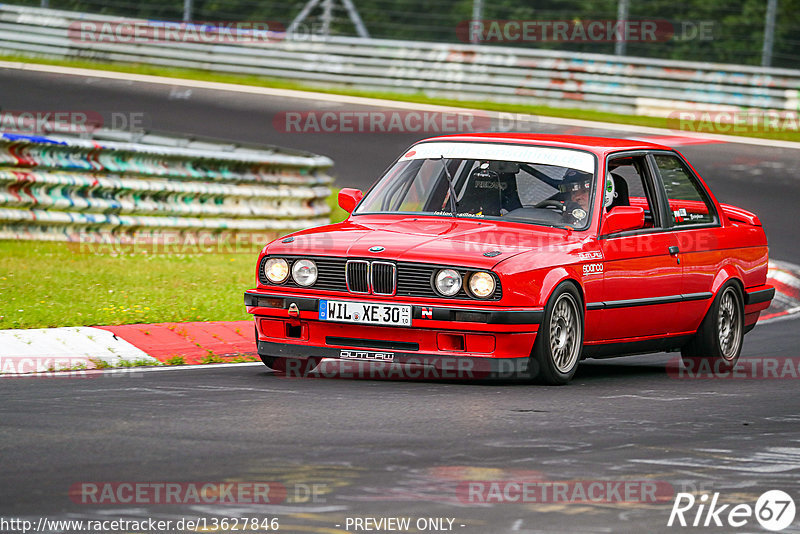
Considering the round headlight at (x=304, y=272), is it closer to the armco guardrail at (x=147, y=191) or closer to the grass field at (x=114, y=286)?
the grass field at (x=114, y=286)

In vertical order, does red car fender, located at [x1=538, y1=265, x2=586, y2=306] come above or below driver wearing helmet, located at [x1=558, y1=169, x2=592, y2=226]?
below

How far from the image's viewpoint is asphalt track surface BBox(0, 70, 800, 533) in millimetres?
5215

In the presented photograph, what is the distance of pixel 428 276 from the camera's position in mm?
8172

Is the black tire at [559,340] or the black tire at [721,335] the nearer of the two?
the black tire at [559,340]

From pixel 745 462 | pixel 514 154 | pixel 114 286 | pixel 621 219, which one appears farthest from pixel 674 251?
pixel 114 286

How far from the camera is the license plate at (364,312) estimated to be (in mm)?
8195

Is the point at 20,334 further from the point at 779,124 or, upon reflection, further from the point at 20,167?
the point at 779,124

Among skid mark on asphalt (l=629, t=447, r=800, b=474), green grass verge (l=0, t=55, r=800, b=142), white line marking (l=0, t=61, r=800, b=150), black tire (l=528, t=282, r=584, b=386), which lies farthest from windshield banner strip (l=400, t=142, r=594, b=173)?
green grass verge (l=0, t=55, r=800, b=142)

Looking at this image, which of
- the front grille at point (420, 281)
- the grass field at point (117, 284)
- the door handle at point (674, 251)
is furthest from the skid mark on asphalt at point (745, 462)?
the grass field at point (117, 284)

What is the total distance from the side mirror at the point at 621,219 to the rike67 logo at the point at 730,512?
364cm

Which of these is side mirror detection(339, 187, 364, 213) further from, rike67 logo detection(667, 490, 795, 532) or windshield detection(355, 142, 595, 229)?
rike67 logo detection(667, 490, 795, 532)

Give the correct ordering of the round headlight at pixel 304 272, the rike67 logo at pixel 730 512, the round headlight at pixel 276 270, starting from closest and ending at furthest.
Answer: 1. the rike67 logo at pixel 730 512
2. the round headlight at pixel 304 272
3. the round headlight at pixel 276 270

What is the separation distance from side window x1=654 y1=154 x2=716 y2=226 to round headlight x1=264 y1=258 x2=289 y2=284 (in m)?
3.00

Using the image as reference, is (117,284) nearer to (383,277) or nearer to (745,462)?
(383,277)
